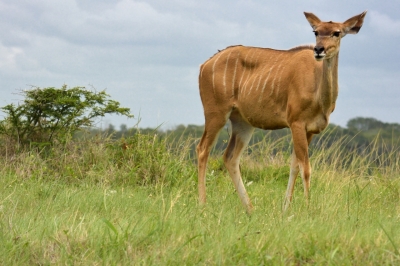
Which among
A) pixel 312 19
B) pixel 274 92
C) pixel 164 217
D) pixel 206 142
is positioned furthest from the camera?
pixel 206 142

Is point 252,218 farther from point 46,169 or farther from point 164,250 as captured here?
point 46,169

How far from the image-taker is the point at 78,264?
5.56 metres

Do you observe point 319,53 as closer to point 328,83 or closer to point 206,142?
point 328,83

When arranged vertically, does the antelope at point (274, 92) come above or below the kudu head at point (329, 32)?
below

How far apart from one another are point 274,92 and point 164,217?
2.99 metres

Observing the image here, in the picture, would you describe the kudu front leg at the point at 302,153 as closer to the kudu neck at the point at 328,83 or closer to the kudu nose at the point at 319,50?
the kudu neck at the point at 328,83

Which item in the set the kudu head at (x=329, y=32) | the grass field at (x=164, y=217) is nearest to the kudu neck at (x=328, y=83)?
the kudu head at (x=329, y=32)

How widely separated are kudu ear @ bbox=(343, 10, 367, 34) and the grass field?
1.97m

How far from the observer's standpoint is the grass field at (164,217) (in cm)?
562

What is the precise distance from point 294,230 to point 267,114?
2916 millimetres

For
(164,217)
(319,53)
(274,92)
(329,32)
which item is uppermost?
(329,32)

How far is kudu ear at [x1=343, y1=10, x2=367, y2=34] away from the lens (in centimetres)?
815

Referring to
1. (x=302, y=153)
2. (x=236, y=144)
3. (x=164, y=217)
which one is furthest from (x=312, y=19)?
(x=164, y=217)

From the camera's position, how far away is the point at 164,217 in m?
6.38
